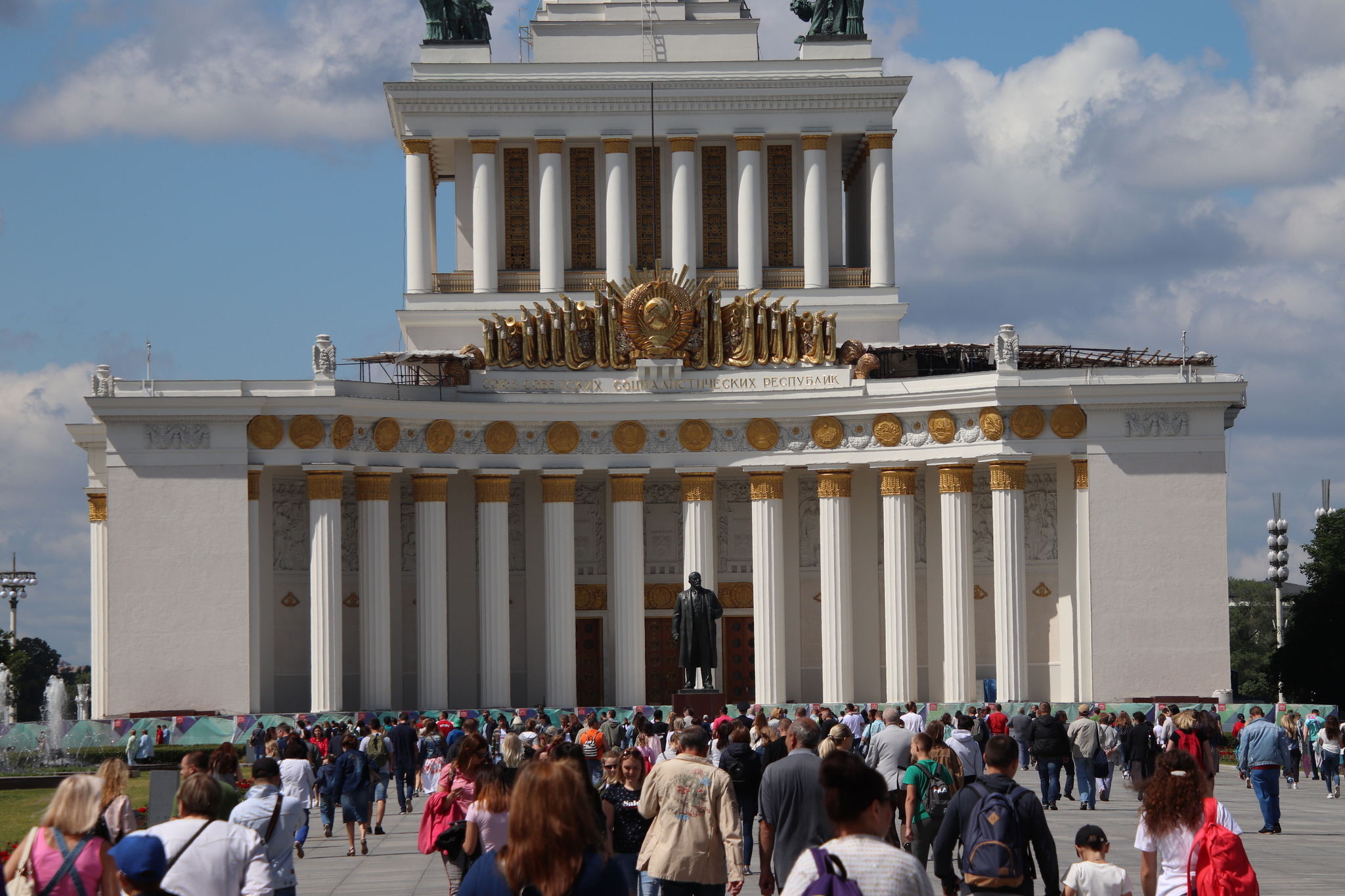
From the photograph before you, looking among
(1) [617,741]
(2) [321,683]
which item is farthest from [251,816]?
(2) [321,683]

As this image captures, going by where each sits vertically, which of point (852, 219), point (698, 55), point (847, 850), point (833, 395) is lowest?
point (847, 850)

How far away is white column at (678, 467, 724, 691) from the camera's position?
162 feet

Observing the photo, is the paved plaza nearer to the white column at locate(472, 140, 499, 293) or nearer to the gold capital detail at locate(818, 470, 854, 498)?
the gold capital detail at locate(818, 470, 854, 498)

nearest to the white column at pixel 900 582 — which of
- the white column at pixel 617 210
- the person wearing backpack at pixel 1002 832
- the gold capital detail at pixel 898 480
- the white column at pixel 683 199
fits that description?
the gold capital detail at pixel 898 480

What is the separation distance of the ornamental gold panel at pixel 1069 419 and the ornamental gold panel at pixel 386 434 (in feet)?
56.1

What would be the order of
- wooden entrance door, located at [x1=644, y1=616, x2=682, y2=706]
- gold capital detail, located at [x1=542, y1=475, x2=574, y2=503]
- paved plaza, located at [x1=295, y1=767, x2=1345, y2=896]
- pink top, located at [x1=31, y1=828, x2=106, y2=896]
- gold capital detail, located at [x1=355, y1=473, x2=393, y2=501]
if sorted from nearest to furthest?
pink top, located at [x1=31, y1=828, x2=106, y2=896] → paved plaza, located at [x1=295, y1=767, x2=1345, y2=896] → gold capital detail, located at [x1=355, y1=473, x2=393, y2=501] → gold capital detail, located at [x1=542, y1=475, x2=574, y2=503] → wooden entrance door, located at [x1=644, y1=616, x2=682, y2=706]

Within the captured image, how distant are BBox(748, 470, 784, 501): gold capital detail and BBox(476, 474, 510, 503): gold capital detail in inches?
265

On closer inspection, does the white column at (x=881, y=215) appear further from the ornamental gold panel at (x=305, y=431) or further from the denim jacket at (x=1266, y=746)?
the denim jacket at (x=1266, y=746)

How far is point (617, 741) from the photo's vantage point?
29.6m

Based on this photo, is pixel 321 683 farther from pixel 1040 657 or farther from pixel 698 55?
pixel 698 55

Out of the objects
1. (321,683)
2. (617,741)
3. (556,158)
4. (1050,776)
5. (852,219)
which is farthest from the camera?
(852,219)

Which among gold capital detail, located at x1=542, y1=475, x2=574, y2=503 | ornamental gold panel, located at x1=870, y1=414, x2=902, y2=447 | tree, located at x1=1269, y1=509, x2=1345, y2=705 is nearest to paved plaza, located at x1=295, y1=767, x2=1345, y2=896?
ornamental gold panel, located at x1=870, y1=414, x2=902, y2=447

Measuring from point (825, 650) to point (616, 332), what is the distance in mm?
10596

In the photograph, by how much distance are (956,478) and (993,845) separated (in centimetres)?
3737
